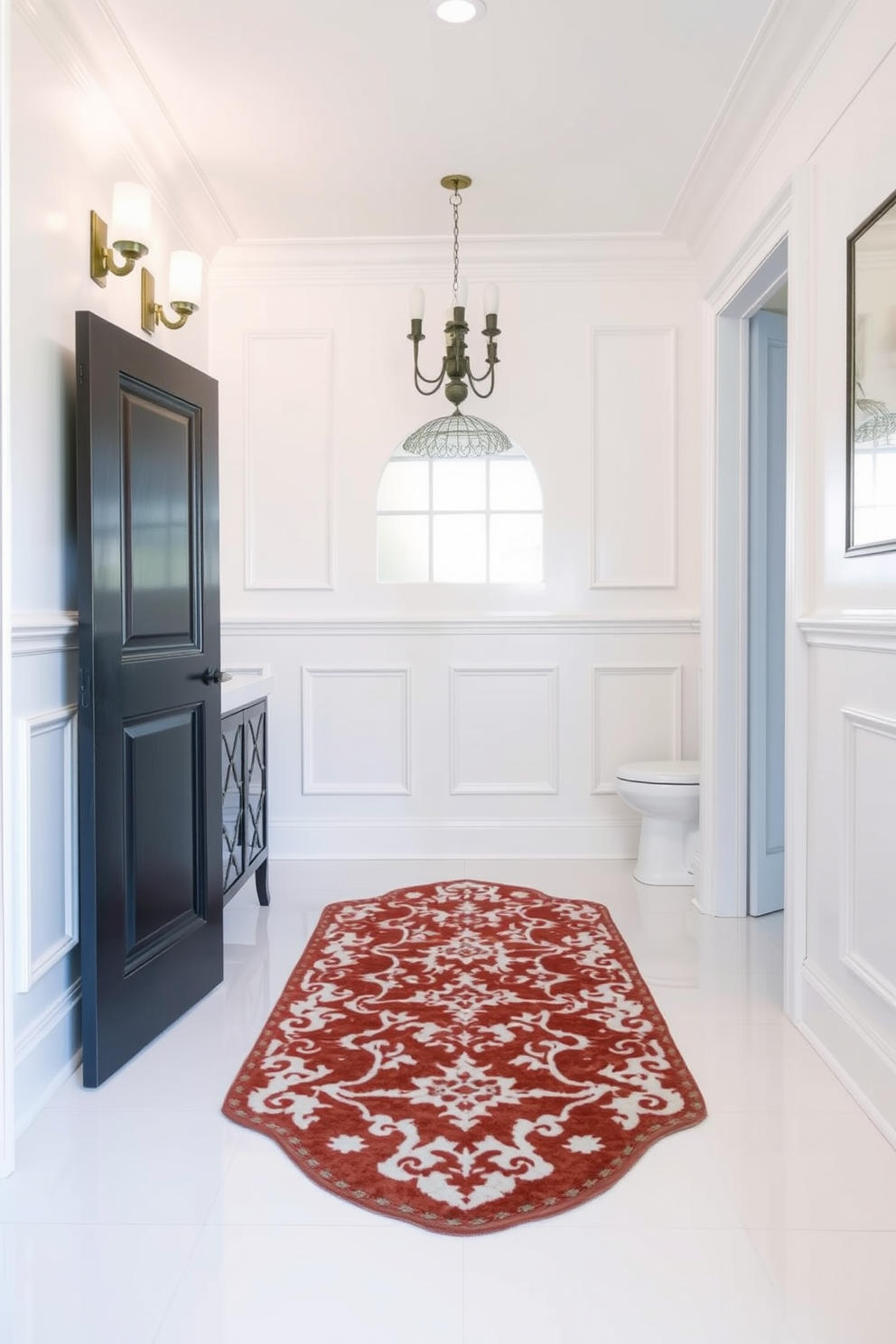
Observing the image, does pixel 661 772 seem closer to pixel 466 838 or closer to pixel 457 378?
pixel 466 838

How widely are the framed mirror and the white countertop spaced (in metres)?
1.93

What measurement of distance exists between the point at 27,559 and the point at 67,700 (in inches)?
14.7

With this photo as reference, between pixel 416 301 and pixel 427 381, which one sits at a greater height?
pixel 416 301

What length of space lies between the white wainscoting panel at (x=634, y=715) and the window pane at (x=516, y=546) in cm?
56

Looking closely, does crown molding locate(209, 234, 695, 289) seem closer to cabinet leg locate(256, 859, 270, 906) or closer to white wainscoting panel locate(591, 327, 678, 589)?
white wainscoting panel locate(591, 327, 678, 589)

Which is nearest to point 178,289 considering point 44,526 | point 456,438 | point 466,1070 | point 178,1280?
point 44,526

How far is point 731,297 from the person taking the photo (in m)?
3.40

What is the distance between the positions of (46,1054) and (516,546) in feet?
9.62

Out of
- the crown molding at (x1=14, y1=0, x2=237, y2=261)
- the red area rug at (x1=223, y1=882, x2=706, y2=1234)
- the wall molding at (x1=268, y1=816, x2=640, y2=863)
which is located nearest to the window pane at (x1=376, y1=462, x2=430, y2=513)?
the crown molding at (x1=14, y1=0, x2=237, y2=261)

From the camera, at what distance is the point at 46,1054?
2326 mm

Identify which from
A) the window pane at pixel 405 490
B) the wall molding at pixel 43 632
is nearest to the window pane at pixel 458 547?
the window pane at pixel 405 490

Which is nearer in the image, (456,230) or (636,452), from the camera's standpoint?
(456,230)

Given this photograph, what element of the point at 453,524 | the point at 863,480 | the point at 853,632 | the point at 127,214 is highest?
the point at 127,214

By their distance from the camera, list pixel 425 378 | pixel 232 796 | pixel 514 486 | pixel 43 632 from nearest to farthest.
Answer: pixel 43 632 < pixel 232 796 < pixel 425 378 < pixel 514 486
